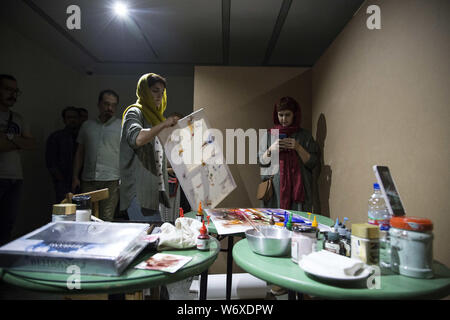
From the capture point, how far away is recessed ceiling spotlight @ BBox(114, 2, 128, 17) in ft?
6.74

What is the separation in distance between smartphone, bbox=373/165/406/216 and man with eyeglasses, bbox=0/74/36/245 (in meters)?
2.33

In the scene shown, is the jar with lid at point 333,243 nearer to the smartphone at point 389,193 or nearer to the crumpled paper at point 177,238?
the smartphone at point 389,193

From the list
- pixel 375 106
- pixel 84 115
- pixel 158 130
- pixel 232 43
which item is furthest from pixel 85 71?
pixel 375 106

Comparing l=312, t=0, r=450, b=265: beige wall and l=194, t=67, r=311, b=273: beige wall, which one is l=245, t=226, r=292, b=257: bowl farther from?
l=194, t=67, r=311, b=273: beige wall

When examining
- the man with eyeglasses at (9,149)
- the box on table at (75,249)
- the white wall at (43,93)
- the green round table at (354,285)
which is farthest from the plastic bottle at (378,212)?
the white wall at (43,93)

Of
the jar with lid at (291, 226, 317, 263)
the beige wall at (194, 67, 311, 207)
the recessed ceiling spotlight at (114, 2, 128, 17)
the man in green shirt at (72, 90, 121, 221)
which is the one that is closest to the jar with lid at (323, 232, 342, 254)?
the jar with lid at (291, 226, 317, 263)

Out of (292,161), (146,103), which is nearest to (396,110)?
(292,161)

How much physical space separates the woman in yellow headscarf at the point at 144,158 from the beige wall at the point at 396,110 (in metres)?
1.32

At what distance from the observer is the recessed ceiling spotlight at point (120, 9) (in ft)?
6.74

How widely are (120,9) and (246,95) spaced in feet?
4.69

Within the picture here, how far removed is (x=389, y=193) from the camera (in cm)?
77

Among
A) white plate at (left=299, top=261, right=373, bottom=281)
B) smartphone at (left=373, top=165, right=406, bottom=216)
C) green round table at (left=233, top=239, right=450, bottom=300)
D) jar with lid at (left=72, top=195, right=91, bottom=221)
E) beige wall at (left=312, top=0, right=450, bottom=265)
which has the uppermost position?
beige wall at (left=312, top=0, right=450, bottom=265)

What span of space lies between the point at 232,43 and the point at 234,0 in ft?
2.45
